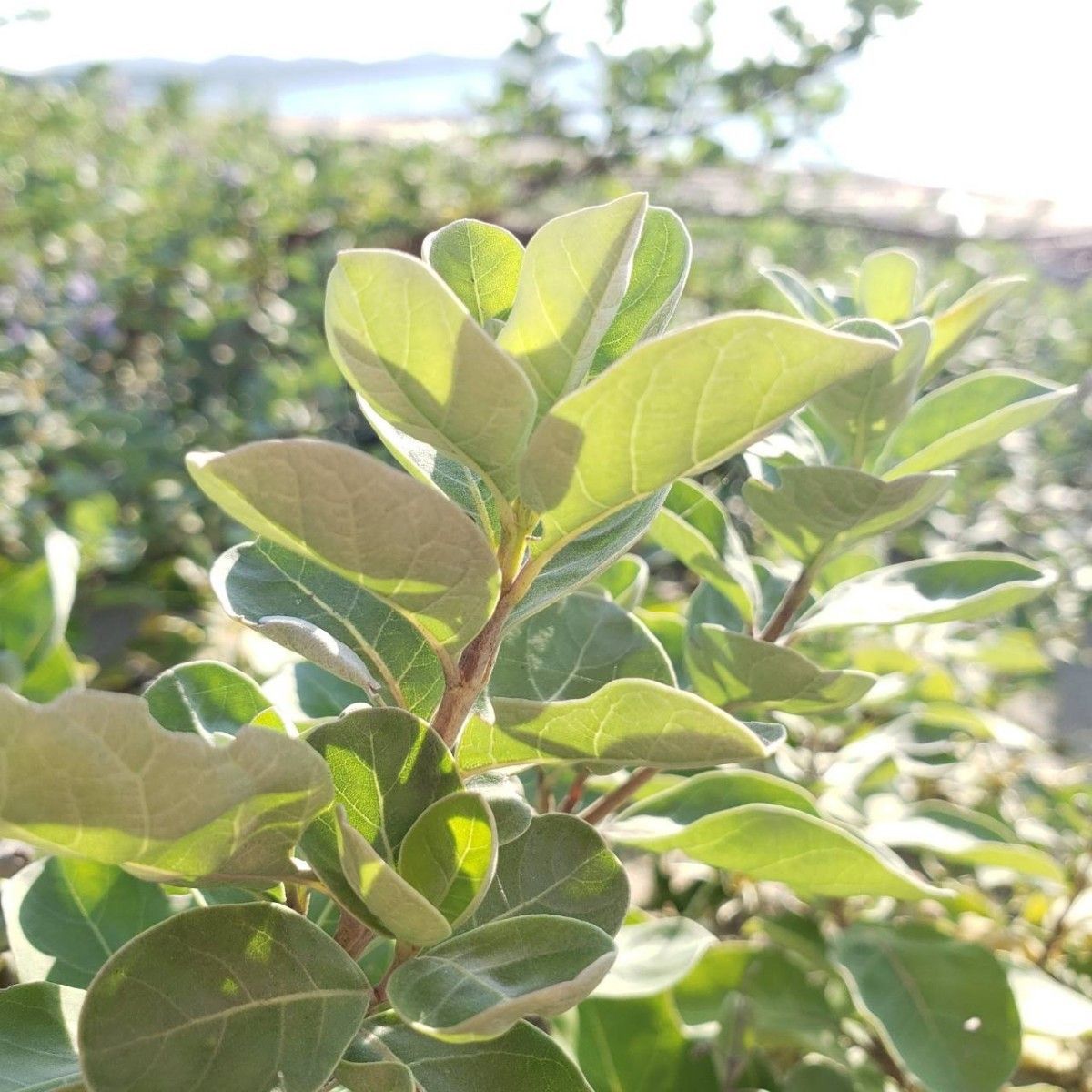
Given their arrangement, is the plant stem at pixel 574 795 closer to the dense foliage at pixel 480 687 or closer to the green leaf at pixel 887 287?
the dense foliage at pixel 480 687

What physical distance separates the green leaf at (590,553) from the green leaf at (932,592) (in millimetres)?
244

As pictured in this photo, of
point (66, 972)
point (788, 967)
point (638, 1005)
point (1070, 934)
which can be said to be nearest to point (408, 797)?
point (66, 972)

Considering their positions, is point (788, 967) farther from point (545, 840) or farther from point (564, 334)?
point (564, 334)

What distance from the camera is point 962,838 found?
3.06 ft

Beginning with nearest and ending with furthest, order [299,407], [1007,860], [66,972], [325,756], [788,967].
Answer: [325,756] < [66,972] < [1007,860] < [788,967] < [299,407]

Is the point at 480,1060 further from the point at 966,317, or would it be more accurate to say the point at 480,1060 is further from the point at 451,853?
the point at 966,317

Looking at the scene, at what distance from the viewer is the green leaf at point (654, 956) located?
651 mm

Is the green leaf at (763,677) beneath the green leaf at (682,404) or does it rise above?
beneath

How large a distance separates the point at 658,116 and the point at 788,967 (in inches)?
100

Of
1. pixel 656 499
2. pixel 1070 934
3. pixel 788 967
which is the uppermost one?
pixel 656 499

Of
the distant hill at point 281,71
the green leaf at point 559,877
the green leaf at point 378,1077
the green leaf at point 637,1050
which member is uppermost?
the distant hill at point 281,71

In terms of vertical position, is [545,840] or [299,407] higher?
[545,840]

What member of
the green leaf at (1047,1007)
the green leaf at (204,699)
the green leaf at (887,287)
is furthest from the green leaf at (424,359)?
the green leaf at (1047,1007)

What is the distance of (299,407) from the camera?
7.71 feet
